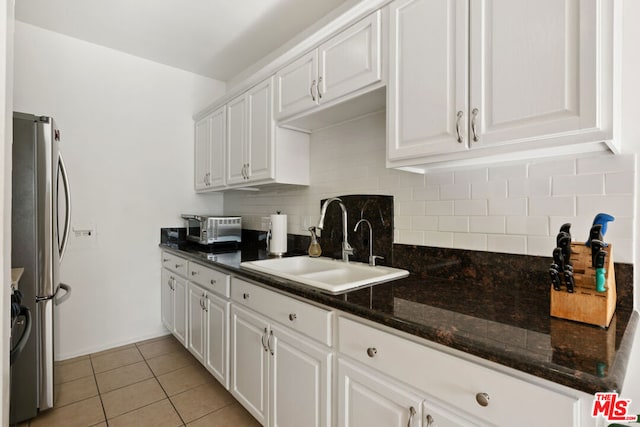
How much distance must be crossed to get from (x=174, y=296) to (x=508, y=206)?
2.63 m

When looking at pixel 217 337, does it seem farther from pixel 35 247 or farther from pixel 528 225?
pixel 528 225

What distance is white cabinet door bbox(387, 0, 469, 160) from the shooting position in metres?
1.21

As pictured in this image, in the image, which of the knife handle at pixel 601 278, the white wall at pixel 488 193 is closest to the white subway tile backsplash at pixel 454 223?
the white wall at pixel 488 193

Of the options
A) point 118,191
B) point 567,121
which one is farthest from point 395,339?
point 118,191

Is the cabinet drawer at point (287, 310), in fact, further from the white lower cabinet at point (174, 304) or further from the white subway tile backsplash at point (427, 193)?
the white lower cabinet at point (174, 304)

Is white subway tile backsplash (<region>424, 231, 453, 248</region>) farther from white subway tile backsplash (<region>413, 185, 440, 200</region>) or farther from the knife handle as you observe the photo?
the knife handle

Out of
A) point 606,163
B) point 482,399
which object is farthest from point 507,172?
point 482,399

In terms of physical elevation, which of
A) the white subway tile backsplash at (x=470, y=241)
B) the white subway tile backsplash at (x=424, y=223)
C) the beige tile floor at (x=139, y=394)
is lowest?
the beige tile floor at (x=139, y=394)

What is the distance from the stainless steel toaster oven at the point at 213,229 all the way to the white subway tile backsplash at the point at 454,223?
1.91m

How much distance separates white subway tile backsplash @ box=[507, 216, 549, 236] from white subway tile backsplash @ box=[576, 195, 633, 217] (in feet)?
0.40

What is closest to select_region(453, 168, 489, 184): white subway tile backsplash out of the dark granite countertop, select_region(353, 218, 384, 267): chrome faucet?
the dark granite countertop

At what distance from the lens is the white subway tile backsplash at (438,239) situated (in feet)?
5.23

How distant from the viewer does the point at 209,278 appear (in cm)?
220

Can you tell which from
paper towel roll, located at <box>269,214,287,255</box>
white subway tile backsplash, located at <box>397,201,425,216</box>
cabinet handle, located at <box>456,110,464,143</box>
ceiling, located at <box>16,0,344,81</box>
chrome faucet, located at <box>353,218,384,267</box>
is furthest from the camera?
paper towel roll, located at <box>269,214,287,255</box>
